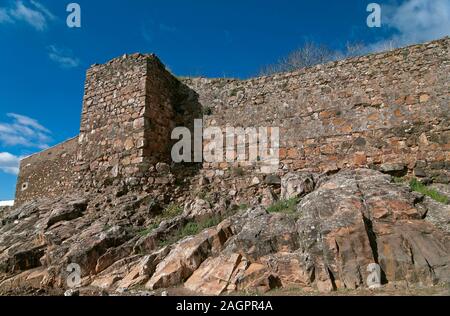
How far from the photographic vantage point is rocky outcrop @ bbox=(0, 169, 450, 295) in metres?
4.92

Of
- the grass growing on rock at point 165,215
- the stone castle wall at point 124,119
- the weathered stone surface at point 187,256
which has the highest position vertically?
the stone castle wall at point 124,119

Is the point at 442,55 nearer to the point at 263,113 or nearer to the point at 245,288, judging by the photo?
the point at 263,113

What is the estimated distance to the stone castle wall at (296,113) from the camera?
7707 millimetres

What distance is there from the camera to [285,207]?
22.6 ft

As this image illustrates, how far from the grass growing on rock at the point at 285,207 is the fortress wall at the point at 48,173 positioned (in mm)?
9624

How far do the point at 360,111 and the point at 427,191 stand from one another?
255 centimetres

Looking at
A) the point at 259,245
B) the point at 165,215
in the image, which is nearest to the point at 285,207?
the point at 259,245

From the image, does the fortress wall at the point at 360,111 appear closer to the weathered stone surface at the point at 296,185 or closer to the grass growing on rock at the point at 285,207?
the weathered stone surface at the point at 296,185

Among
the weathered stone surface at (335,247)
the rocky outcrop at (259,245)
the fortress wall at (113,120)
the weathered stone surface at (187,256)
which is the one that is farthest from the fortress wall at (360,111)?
the weathered stone surface at (187,256)

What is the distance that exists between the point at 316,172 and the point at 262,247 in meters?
3.38

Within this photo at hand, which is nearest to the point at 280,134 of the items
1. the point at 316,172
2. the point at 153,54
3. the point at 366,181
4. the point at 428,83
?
the point at 316,172

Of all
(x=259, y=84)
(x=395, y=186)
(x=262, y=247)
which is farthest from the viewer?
(x=259, y=84)

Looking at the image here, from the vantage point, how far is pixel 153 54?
31.0 ft

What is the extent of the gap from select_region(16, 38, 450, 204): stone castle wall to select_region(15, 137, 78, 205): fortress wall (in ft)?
17.1
